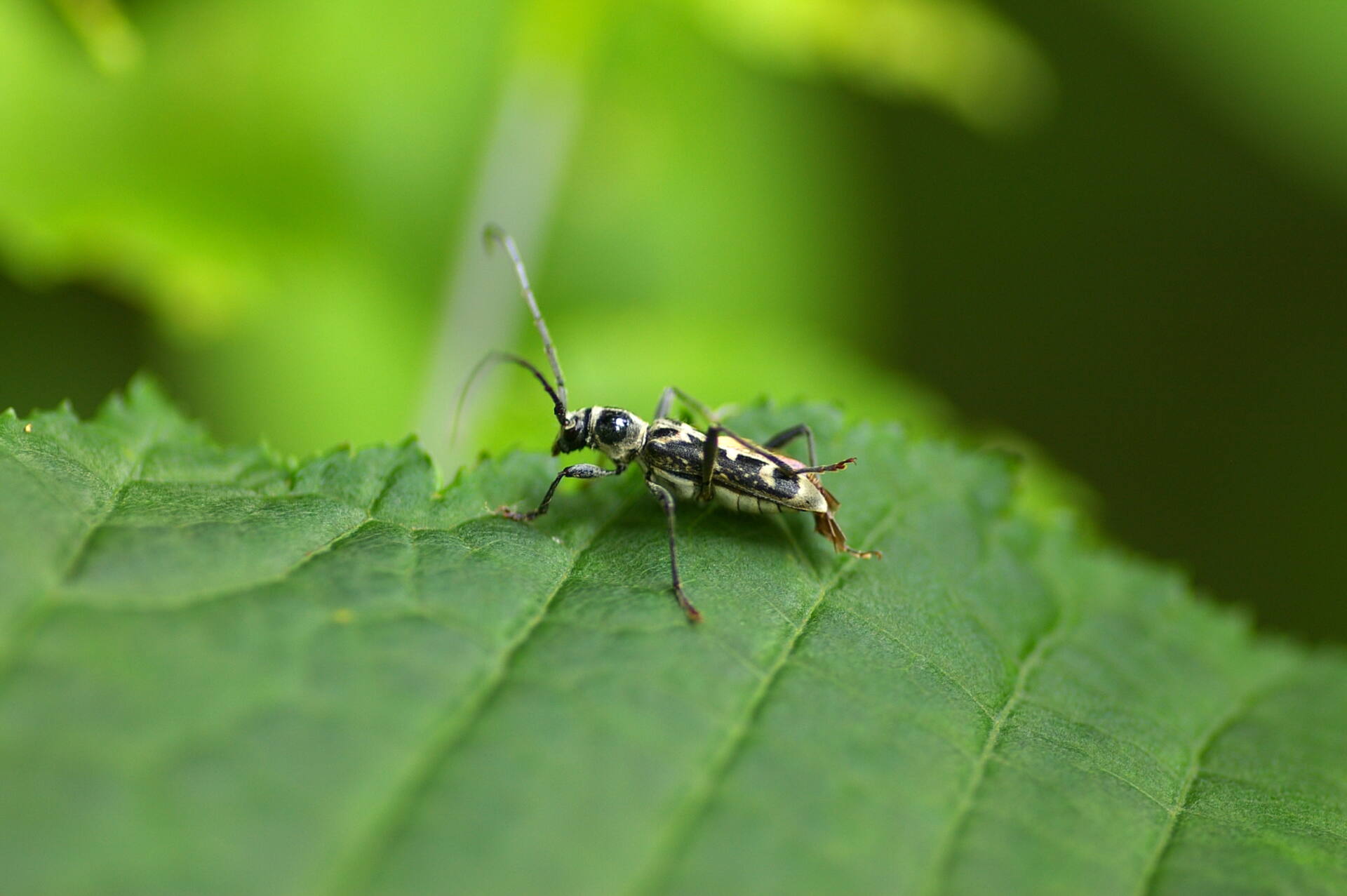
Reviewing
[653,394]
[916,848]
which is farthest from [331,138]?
[916,848]

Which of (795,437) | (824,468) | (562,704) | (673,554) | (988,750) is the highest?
(795,437)

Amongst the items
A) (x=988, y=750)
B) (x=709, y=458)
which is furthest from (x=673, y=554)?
(x=988, y=750)

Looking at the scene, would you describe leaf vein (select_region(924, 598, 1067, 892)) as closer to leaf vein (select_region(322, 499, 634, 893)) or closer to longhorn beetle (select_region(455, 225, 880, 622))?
longhorn beetle (select_region(455, 225, 880, 622))

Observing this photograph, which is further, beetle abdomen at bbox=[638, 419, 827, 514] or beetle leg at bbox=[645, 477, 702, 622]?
beetle abdomen at bbox=[638, 419, 827, 514]

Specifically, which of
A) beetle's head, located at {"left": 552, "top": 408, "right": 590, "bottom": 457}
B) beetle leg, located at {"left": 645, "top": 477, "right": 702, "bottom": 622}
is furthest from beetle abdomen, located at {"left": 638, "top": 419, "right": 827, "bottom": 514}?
beetle's head, located at {"left": 552, "top": 408, "right": 590, "bottom": 457}

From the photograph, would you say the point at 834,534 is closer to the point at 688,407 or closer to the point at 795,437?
the point at 795,437

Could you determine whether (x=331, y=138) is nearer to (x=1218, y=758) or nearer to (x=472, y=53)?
(x=472, y=53)
